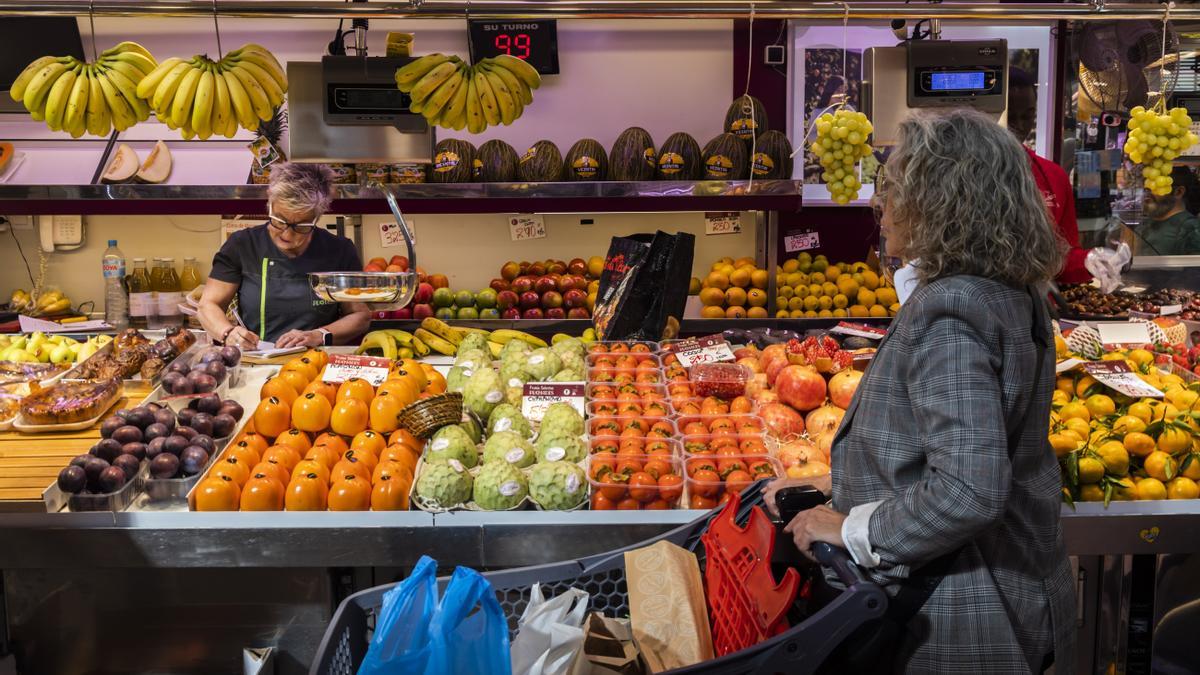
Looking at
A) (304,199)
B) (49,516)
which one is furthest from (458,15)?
(49,516)

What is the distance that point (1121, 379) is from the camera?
310 cm

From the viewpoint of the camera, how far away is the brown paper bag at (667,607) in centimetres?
184

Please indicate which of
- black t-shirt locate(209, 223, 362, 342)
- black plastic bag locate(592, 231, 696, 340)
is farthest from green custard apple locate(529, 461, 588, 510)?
black t-shirt locate(209, 223, 362, 342)

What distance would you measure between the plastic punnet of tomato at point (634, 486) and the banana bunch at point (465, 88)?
1.67 meters

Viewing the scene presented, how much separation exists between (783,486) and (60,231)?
5745mm

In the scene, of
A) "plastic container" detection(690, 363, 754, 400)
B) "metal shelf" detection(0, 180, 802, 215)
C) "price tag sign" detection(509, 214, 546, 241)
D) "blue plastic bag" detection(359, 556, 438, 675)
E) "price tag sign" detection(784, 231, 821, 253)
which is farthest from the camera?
"price tag sign" detection(784, 231, 821, 253)

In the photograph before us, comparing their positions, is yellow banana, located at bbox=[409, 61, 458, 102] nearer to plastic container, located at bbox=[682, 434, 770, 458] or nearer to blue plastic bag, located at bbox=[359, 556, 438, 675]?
plastic container, located at bbox=[682, 434, 770, 458]

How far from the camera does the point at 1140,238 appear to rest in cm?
667

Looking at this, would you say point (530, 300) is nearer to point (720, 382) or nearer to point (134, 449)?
point (720, 382)

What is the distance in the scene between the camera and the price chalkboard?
6141 millimetres

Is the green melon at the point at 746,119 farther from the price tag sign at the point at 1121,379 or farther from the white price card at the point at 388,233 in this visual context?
the price tag sign at the point at 1121,379

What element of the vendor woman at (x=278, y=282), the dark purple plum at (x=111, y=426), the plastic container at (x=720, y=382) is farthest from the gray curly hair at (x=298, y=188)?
the plastic container at (x=720, y=382)

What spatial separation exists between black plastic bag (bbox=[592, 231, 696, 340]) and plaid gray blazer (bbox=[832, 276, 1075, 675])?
1.85 m

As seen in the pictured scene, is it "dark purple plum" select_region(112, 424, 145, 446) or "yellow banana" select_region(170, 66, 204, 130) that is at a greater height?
"yellow banana" select_region(170, 66, 204, 130)
